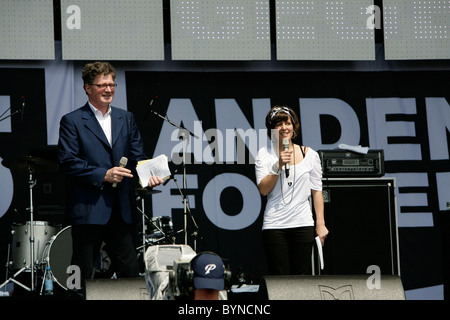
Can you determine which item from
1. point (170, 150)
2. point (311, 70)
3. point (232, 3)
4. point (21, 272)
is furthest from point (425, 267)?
point (21, 272)

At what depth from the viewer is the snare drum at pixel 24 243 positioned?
681cm

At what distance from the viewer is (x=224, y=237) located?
7.25 meters

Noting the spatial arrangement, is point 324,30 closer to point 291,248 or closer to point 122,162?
point 291,248

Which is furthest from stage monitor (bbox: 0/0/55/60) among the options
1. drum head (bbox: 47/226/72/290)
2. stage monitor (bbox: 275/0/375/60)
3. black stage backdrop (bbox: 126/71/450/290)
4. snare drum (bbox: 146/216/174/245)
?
stage monitor (bbox: 275/0/375/60)

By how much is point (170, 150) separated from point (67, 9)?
5.38ft

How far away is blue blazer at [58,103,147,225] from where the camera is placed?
458 centimetres

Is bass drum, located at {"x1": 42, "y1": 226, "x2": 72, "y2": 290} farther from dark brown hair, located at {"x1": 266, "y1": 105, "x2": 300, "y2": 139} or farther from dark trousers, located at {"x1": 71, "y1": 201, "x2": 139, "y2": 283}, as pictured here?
dark brown hair, located at {"x1": 266, "y1": 105, "x2": 300, "y2": 139}

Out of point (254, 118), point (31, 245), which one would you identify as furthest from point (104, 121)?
point (254, 118)

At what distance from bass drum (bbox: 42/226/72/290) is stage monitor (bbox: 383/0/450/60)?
3.53m

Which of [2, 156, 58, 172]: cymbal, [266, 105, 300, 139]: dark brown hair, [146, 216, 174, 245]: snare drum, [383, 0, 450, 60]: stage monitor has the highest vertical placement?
[383, 0, 450, 60]: stage monitor

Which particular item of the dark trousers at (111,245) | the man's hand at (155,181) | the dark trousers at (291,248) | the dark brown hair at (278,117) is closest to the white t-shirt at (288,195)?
the dark trousers at (291,248)
